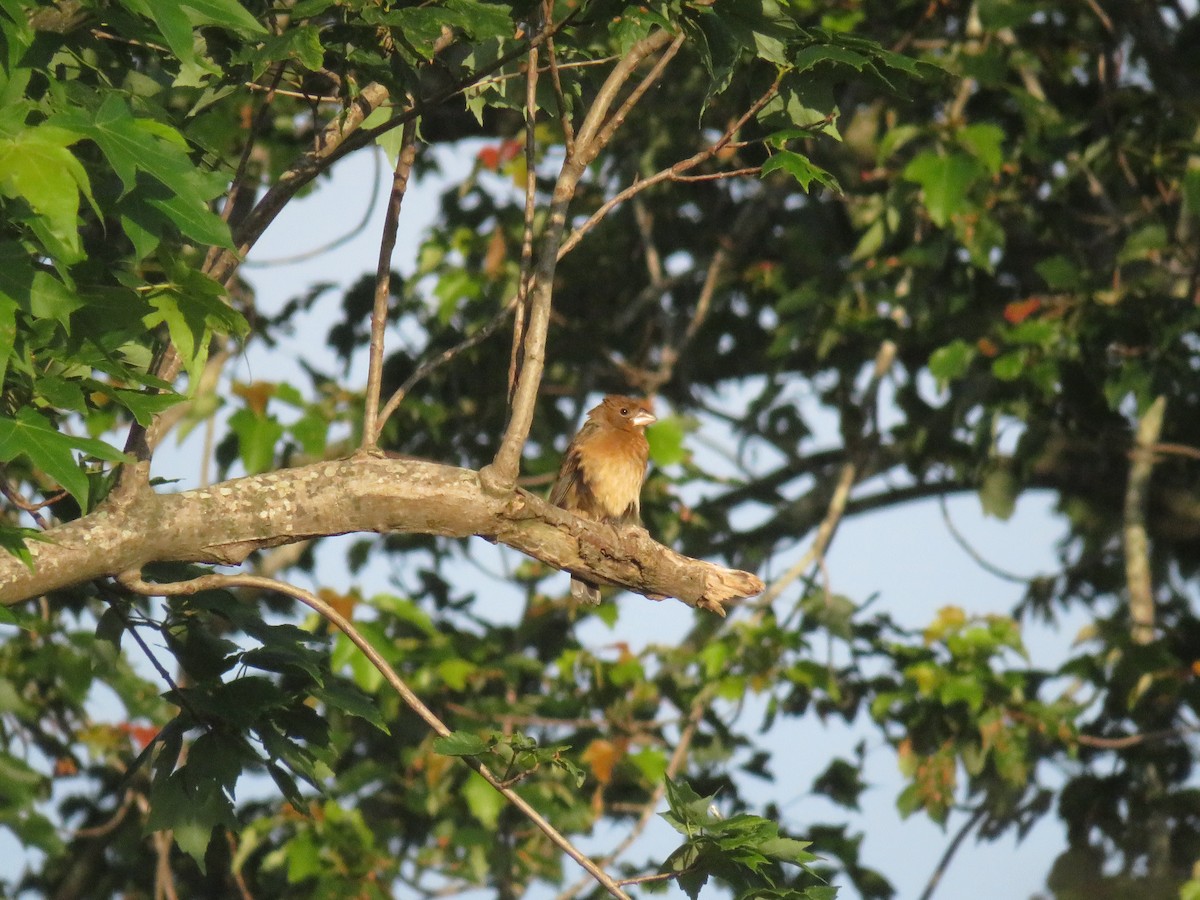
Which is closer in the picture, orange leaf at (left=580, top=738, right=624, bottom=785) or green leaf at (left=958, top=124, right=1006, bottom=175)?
green leaf at (left=958, top=124, right=1006, bottom=175)

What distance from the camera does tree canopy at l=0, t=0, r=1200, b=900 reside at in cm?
349

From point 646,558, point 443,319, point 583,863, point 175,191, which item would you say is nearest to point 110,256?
point 175,191

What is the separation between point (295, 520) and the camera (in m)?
3.20

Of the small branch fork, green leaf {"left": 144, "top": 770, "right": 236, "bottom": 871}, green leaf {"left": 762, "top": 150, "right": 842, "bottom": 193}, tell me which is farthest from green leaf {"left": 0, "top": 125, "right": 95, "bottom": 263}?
green leaf {"left": 144, "top": 770, "right": 236, "bottom": 871}

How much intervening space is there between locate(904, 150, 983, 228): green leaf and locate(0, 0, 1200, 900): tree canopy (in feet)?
0.06

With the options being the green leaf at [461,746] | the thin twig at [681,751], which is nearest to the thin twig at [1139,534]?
the thin twig at [681,751]

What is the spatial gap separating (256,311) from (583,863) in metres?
5.95

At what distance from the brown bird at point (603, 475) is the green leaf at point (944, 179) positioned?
171cm

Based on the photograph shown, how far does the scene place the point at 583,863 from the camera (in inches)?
124

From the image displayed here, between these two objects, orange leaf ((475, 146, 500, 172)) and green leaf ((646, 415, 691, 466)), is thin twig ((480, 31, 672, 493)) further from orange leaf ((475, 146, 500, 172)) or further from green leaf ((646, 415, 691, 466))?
orange leaf ((475, 146, 500, 172))

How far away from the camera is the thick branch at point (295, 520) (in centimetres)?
304

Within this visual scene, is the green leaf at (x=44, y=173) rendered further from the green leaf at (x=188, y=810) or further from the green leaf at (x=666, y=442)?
the green leaf at (x=666, y=442)

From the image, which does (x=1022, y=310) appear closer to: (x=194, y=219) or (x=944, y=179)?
(x=944, y=179)

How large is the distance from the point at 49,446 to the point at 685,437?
17.0 ft
